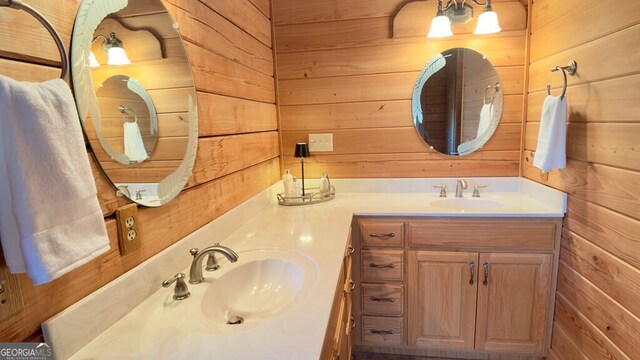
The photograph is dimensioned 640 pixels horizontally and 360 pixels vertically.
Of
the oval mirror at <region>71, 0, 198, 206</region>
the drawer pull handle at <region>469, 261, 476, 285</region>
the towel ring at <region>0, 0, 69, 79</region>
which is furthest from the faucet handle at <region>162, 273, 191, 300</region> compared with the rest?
the drawer pull handle at <region>469, 261, 476, 285</region>

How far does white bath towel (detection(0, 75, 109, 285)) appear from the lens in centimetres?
54

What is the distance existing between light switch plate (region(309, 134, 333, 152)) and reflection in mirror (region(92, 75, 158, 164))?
1299mm

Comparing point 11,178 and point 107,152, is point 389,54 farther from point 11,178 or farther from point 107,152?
point 11,178

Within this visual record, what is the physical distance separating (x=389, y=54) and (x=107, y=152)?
172 centimetres

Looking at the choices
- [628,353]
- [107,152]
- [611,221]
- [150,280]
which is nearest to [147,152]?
[107,152]

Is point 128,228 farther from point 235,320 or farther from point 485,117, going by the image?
point 485,117

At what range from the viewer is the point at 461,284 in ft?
5.92

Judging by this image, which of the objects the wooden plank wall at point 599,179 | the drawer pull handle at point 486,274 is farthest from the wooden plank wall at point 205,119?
the wooden plank wall at point 599,179

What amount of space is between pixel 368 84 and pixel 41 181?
1851 mm

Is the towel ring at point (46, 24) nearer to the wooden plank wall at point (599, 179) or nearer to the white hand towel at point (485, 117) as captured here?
the wooden plank wall at point (599, 179)

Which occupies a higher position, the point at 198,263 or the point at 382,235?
the point at 198,263

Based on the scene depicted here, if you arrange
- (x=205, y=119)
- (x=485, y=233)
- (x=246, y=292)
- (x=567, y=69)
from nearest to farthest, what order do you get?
(x=246, y=292) → (x=205, y=119) → (x=567, y=69) → (x=485, y=233)

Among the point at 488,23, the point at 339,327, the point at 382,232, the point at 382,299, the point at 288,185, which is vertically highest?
the point at 488,23

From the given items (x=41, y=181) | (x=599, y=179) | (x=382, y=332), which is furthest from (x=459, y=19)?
(x=41, y=181)
